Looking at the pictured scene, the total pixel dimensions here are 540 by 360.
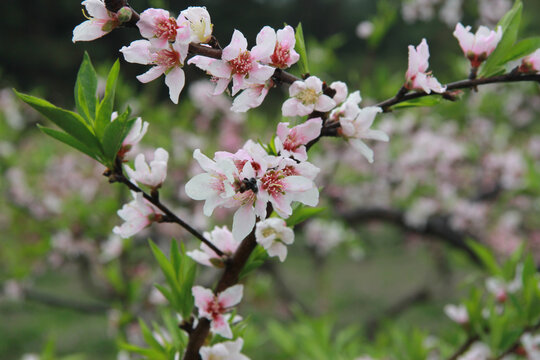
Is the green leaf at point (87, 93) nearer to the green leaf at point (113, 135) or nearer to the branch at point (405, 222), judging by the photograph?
the green leaf at point (113, 135)

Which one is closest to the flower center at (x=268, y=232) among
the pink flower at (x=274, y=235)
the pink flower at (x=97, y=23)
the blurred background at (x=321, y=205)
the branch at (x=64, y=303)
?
the pink flower at (x=274, y=235)

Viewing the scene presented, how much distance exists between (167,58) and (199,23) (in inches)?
2.6

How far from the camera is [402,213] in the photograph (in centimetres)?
292

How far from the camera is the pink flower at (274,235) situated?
24.0 inches

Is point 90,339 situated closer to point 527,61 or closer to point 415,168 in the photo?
point 415,168

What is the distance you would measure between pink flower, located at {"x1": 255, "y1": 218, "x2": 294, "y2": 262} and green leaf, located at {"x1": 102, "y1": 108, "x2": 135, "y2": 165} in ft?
0.72

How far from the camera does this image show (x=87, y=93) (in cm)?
65

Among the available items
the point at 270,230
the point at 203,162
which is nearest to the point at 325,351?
the point at 270,230

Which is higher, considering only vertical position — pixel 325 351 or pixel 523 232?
pixel 325 351

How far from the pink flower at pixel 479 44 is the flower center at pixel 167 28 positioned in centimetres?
45

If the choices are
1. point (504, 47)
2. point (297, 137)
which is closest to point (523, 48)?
point (504, 47)

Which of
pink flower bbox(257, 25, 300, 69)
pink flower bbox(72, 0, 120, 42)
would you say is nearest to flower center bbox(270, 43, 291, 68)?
pink flower bbox(257, 25, 300, 69)

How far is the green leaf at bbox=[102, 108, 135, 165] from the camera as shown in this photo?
57 centimetres

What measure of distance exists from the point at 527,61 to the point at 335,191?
3385 mm
